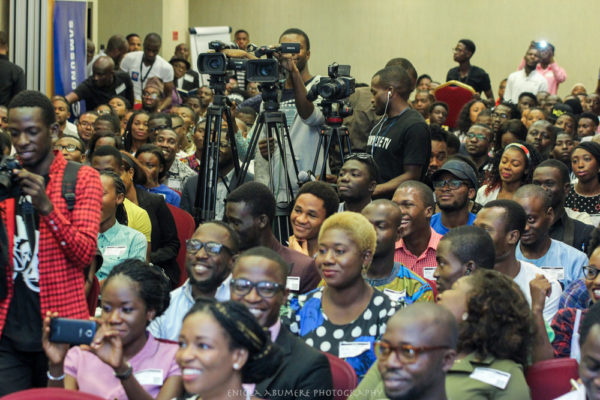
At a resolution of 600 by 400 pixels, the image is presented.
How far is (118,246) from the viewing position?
445cm

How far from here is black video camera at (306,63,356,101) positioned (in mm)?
5332

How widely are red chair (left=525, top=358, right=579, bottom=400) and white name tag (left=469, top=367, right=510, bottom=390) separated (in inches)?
7.4

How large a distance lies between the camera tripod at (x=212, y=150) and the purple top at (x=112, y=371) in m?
2.05

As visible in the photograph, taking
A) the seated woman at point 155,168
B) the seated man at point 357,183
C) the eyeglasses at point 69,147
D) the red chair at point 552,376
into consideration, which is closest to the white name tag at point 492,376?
the red chair at point 552,376

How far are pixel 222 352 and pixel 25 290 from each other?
976mm

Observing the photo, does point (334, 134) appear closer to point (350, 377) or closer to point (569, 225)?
point (569, 225)

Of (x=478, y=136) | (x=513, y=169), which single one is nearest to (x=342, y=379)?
(x=513, y=169)

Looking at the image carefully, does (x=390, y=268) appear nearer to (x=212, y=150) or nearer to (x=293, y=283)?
(x=293, y=283)

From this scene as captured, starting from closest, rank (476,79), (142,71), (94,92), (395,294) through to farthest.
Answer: (395,294) < (94,92) < (142,71) < (476,79)

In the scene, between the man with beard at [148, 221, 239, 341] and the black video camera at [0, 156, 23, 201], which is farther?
the man with beard at [148, 221, 239, 341]

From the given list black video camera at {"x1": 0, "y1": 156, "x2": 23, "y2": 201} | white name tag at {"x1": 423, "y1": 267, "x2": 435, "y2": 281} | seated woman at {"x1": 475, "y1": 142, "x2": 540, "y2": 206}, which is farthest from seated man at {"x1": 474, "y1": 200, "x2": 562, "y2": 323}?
black video camera at {"x1": 0, "y1": 156, "x2": 23, "y2": 201}

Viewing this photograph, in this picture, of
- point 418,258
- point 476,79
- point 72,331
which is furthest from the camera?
point 476,79

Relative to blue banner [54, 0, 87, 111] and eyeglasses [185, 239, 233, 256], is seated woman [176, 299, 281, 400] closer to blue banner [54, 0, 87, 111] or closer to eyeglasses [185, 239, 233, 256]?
eyeglasses [185, 239, 233, 256]

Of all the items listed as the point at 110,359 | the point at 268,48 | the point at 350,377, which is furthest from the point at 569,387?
the point at 268,48
